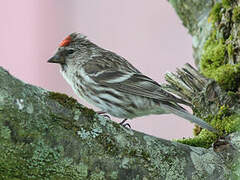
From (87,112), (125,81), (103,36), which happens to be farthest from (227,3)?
(103,36)

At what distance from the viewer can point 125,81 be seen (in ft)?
11.3

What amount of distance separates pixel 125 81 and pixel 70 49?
739 mm

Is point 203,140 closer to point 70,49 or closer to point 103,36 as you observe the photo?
point 70,49

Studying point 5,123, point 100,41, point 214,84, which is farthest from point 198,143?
point 100,41

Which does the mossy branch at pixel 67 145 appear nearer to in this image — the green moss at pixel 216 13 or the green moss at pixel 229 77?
the green moss at pixel 229 77

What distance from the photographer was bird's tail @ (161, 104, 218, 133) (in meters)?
2.72

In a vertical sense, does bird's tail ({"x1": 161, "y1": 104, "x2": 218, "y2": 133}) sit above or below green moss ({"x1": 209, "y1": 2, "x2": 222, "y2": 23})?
below

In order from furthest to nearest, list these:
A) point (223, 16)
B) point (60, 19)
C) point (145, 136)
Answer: point (60, 19), point (223, 16), point (145, 136)

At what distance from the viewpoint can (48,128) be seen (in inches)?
69.9

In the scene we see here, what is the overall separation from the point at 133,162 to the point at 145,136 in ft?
0.60

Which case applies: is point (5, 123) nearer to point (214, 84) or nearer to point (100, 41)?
point (214, 84)

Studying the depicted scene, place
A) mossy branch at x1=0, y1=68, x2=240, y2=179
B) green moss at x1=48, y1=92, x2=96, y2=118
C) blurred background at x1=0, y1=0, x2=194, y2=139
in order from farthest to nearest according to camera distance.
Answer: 1. blurred background at x1=0, y1=0, x2=194, y2=139
2. green moss at x1=48, y1=92, x2=96, y2=118
3. mossy branch at x1=0, y1=68, x2=240, y2=179

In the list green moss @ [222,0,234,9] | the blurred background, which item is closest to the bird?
green moss @ [222,0,234,9]

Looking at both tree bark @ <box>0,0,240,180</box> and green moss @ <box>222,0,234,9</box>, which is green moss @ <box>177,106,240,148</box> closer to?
tree bark @ <box>0,0,240,180</box>
